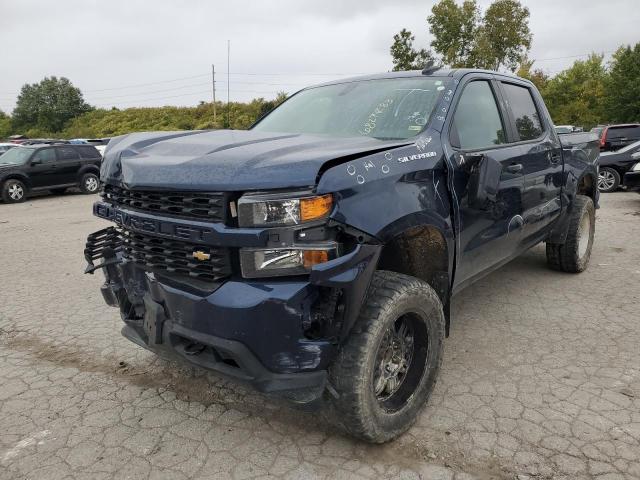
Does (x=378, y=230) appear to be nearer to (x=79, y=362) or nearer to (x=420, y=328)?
(x=420, y=328)

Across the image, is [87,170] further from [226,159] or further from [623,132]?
[623,132]

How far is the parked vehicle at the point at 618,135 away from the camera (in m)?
14.5

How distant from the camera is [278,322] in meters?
2.13

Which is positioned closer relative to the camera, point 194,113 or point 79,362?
point 79,362

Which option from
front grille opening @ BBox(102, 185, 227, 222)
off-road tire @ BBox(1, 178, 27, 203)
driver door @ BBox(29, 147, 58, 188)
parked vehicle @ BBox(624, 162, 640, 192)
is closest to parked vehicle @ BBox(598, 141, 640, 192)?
parked vehicle @ BBox(624, 162, 640, 192)

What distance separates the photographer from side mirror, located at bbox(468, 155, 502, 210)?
2990 millimetres

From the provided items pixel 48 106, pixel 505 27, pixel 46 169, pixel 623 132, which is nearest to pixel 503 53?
pixel 505 27

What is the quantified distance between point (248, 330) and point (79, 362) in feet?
6.87

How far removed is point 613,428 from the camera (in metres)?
2.64

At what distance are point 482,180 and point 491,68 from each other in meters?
38.3

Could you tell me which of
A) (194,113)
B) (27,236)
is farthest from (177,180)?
(194,113)

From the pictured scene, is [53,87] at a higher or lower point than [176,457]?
higher

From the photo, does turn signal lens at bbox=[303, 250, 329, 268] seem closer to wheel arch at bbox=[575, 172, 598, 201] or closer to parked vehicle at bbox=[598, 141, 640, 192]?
wheel arch at bbox=[575, 172, 598, 201]

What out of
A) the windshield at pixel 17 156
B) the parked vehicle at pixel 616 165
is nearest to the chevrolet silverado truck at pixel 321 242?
the parked vehicle at pixel 616 165
